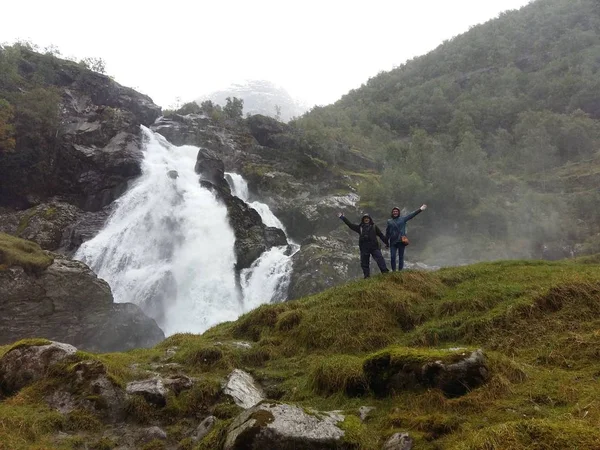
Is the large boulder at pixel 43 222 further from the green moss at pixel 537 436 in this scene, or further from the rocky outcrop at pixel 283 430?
the green moss at pixel 537 436

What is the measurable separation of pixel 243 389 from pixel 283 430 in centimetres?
339

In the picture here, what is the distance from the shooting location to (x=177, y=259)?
A: 32.8 metres

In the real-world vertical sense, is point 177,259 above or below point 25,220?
below

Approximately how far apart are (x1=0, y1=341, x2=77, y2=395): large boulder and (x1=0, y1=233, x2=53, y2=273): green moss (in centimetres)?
1768

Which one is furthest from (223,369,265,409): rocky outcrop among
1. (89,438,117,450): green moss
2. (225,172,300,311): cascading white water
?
(225,172,300,311): cascading white water

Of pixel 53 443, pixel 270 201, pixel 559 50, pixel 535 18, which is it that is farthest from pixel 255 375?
pixel 535 18

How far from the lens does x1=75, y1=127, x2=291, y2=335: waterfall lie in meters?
28.8

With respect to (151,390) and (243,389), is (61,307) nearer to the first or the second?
(151,390)

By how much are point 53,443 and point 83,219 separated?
3539cm

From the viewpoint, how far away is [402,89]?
103 m

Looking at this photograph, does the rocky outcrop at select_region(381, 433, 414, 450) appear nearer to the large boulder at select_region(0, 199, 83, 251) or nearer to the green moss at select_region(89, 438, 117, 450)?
the green moss at select_region(89, 438, 117, 450)

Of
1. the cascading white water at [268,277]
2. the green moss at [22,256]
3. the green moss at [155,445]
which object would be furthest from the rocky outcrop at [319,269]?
the green moss at [155,445]

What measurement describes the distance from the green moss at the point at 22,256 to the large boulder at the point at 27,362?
17.7 meters

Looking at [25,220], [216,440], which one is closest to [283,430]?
[216,440]
